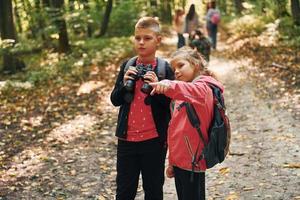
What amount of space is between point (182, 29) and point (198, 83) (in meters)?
10.4

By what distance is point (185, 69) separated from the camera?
12.4 ft

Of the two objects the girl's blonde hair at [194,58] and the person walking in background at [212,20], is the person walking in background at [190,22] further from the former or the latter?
the girl's blonde hair at [194,58]

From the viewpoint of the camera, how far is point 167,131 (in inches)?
165

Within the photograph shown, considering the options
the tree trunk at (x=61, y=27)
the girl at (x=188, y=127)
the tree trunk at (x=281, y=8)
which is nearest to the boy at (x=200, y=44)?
the tree trunk at (x=61, y=27)

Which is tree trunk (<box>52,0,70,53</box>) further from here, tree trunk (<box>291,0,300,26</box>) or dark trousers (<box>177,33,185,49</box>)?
tree trunk (<box>291,0,300,26</box>)

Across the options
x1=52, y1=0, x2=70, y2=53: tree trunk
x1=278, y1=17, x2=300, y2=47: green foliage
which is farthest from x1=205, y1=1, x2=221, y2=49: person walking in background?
x1=52, y1=0, x2=70, y2=53: tree trunk

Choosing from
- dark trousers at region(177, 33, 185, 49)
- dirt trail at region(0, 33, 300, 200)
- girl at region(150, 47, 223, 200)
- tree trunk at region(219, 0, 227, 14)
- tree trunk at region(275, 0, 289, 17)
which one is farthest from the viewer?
tree trunk at region(219, 0, 227, 14)

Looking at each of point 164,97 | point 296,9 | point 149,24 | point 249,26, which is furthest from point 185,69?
point 249,26

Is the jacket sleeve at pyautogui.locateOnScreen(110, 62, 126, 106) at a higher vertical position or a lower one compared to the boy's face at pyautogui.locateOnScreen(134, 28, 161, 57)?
lower

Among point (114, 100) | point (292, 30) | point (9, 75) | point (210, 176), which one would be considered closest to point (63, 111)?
point (9, 75)

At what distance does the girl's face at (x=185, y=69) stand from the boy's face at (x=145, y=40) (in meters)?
0.33

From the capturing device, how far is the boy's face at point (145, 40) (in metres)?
4.00

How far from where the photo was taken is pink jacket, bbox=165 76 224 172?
142 inches

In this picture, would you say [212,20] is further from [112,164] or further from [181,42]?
[112,164]
